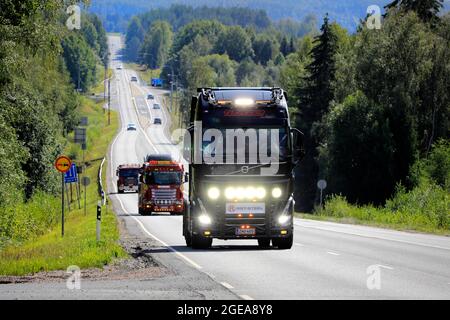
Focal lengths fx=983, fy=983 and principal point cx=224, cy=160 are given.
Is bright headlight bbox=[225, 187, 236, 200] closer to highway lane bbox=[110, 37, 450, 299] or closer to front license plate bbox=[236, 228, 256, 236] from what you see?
front license plate bbox=[236, 228, 256, 236]

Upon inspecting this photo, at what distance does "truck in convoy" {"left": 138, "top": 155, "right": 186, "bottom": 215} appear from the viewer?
53188 mm

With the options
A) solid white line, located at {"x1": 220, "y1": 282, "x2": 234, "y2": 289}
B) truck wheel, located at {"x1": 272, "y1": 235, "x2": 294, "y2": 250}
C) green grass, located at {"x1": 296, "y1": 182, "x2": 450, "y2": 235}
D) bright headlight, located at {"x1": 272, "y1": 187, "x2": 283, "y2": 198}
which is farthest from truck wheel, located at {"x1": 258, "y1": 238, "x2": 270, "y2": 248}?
green grass, located at {"x1": 296, "y1": 182, "x2": 450, "y2": 235}

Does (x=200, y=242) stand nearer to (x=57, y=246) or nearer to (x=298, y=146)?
(x=298, y=146)

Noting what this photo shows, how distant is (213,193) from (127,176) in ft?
193

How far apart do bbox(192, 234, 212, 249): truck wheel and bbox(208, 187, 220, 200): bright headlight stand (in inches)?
60.0

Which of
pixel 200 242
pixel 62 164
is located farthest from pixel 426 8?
pixel 200 242

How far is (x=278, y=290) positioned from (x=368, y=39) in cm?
6909

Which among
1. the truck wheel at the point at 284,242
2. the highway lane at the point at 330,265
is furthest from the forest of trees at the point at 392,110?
the truck wheel at the point at 284,242

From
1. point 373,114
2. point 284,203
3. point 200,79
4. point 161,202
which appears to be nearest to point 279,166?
point 284,203

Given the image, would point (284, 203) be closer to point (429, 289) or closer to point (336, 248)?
point (336, 248)

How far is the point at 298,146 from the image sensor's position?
24062mm

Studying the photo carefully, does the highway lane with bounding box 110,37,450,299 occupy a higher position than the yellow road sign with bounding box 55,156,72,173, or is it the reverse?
the yellow road sign with bounding box 55,156,72,173

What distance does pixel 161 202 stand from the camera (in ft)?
176

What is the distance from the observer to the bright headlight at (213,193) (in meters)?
24.3
